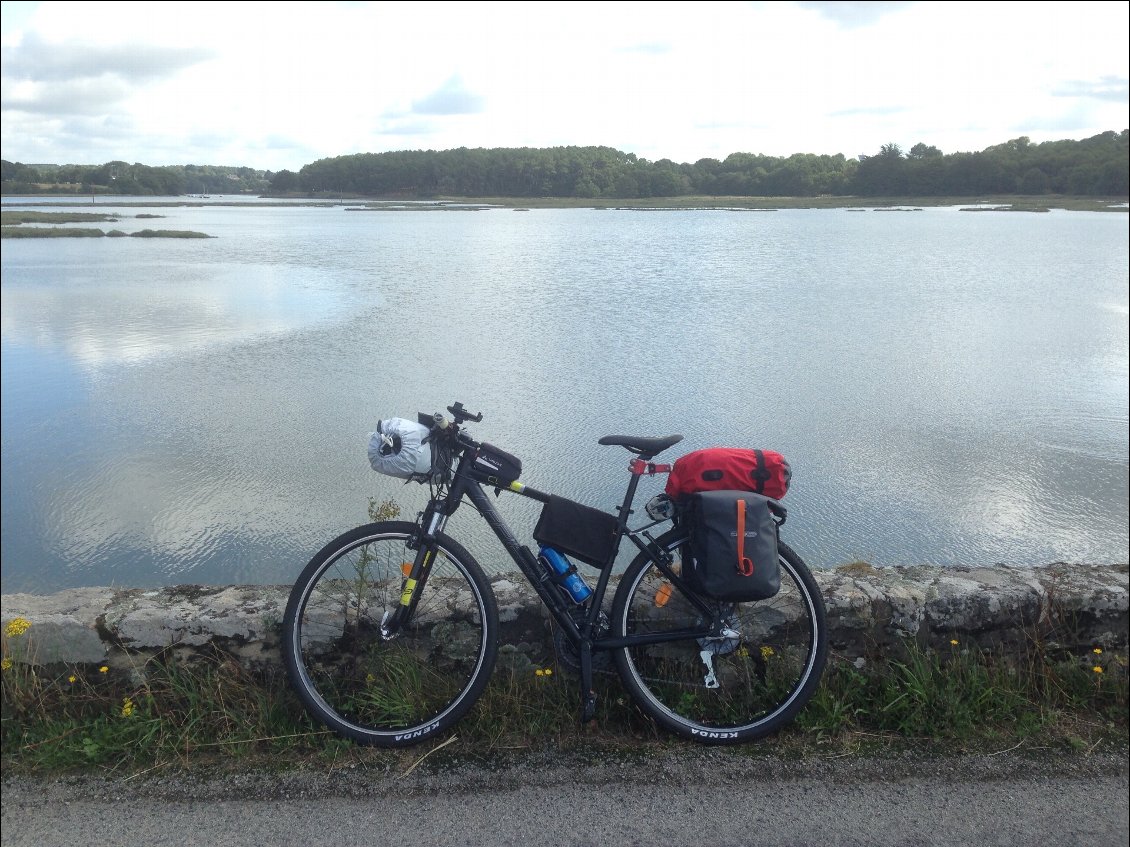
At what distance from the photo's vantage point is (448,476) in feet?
10.4

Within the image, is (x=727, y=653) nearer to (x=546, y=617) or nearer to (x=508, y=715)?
(x=546, y=617)

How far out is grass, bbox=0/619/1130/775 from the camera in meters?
3.03

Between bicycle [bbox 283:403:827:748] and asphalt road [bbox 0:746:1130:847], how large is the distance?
0.70 feet

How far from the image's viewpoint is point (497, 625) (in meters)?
3.12

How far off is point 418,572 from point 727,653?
1.22 m

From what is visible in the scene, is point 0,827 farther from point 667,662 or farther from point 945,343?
point 945,343

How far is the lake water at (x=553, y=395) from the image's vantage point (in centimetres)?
609

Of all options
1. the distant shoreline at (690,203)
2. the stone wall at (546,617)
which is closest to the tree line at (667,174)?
the distant shoreline at (690,203)

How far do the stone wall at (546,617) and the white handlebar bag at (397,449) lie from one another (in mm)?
712

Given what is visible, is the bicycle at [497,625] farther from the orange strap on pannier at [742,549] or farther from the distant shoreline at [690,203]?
the distant shoreline at [690,203]

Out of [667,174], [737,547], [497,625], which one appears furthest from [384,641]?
[667,174]

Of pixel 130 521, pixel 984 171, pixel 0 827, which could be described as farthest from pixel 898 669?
pixel 984 171

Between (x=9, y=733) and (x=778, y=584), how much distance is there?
113 inches

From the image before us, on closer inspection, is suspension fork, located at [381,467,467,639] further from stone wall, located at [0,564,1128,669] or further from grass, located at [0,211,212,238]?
grass, located at [0,211,212,238]
